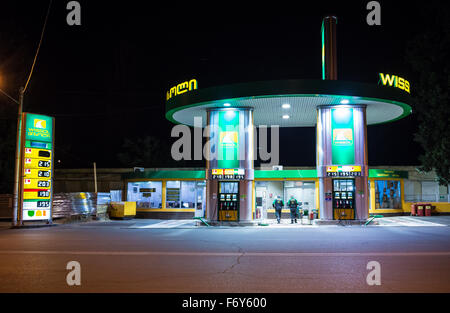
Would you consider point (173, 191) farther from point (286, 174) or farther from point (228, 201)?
point (286, 174)

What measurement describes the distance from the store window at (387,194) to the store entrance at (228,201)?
11.7 metres

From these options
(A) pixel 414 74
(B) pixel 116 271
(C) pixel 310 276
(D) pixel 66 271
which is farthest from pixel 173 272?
(A) pixel 414 74

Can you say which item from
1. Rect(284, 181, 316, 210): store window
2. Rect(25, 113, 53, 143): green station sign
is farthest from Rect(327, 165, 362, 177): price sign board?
Rect(25, 113, 53, 143): green station sign

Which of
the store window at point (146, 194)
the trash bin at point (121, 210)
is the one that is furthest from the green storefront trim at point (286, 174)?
the trash bin at point (121, 210)

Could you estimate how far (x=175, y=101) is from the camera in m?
24.4

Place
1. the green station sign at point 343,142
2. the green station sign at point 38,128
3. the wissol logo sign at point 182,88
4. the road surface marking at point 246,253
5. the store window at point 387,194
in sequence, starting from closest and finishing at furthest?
the road surface marking at point 246,253 → the green station sign at point 343,142 → the green station sign at point 38,128 → the wissol logo sign at point 182,88 → the store window at point 387,194

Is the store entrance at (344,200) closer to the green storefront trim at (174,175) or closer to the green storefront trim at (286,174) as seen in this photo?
the green storefront trim at (286,174)

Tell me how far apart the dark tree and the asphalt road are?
23.2 metres

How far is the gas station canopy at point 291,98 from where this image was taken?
21.5m

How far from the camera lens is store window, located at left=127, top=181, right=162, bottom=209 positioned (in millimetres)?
30359

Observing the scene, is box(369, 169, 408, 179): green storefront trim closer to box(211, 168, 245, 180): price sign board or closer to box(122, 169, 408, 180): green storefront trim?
box(122, 169, 408, 180): green storefront trim

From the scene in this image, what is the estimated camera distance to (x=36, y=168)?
2336 centimetres

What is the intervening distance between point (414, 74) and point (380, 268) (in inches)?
1455
